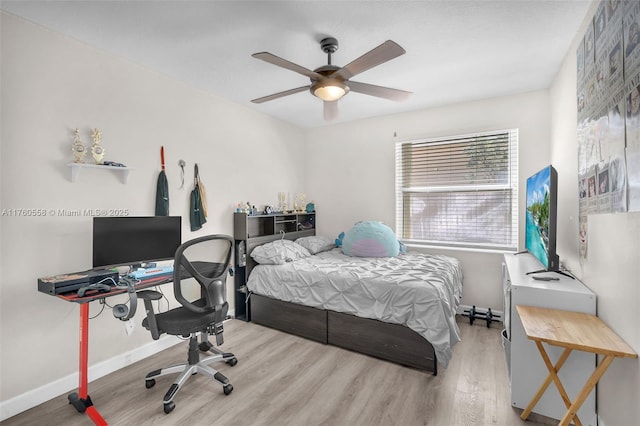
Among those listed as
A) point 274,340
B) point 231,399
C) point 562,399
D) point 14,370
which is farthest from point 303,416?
point 14,370

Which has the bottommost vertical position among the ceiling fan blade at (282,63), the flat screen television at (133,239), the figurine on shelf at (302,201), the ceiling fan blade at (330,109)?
the flat screen television at (133,239)

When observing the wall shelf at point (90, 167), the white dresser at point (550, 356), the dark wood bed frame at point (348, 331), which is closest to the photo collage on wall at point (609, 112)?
the white dresser at point (550, 356)

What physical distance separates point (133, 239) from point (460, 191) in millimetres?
3635

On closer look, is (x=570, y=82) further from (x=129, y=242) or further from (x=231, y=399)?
(x=129, y=242)

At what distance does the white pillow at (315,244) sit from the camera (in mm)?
3967

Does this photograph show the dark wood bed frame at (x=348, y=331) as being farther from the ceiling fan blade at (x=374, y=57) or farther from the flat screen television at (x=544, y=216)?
the ceiling fan blade at (x=374, y=57)

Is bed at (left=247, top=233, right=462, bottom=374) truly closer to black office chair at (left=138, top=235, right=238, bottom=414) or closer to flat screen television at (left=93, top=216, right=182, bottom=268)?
black office chair at (left=138, top=235, right=238, bottom=414)

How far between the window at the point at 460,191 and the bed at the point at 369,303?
1.79 feet

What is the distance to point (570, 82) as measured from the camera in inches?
94.1

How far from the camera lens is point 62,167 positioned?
2215 millimetres

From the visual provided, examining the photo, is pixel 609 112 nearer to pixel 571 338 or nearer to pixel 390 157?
pixel 571 338

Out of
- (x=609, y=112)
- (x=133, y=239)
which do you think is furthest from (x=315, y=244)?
(x=609, y=112)

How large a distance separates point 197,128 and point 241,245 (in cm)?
140

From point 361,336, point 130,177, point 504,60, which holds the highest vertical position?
point 504,60
